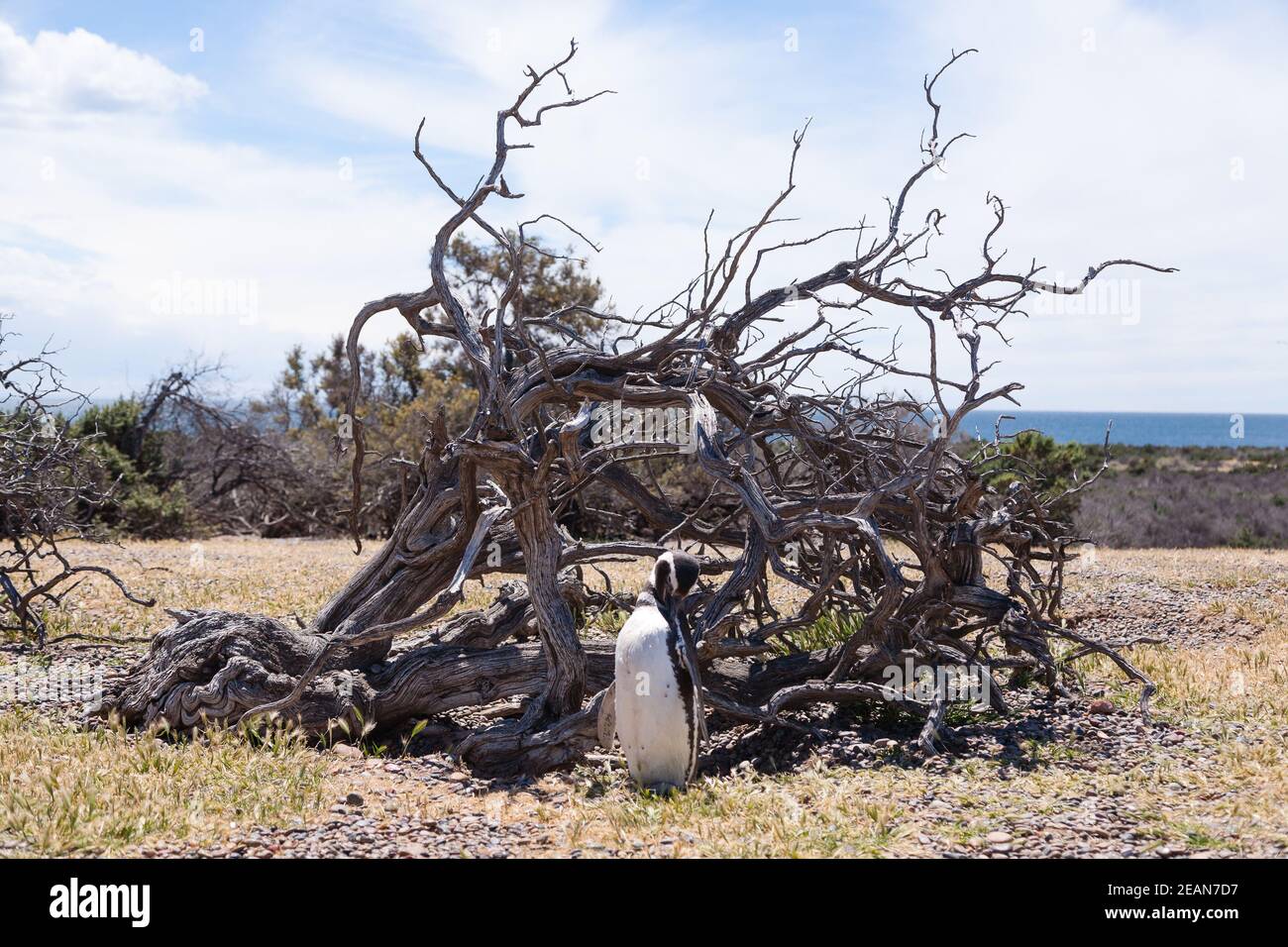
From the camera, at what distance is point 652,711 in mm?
5602

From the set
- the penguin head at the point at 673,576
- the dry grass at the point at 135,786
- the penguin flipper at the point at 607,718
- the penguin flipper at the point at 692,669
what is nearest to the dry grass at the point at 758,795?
the dry grass at the point at 135,786

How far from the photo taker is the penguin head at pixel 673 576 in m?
5.91

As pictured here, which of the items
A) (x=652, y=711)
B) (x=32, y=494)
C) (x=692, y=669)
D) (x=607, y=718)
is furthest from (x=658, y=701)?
(x=32, y=494)

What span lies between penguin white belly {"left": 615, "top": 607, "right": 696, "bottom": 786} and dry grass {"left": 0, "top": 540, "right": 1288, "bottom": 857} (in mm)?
201

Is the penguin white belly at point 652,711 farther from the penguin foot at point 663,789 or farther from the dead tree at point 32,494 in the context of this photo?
the dead tree at point 32,494

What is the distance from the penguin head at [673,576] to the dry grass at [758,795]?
3.61 feet

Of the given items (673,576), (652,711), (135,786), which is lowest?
(135,786)

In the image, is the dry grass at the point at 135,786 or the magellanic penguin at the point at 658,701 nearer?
the dry grass at the point at 135,786

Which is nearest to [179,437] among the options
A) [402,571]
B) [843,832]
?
[402,571]

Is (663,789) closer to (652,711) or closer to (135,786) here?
(652,711)

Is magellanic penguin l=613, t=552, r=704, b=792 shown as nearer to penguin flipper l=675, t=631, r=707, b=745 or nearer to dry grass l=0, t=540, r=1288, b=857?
penguin flipper l=675, t=631, r=707, b=745

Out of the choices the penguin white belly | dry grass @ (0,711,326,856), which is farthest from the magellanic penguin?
dry grass @ (0,711,326,856)

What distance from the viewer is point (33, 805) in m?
4.79

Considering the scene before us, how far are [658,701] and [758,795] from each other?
28.3 inches
